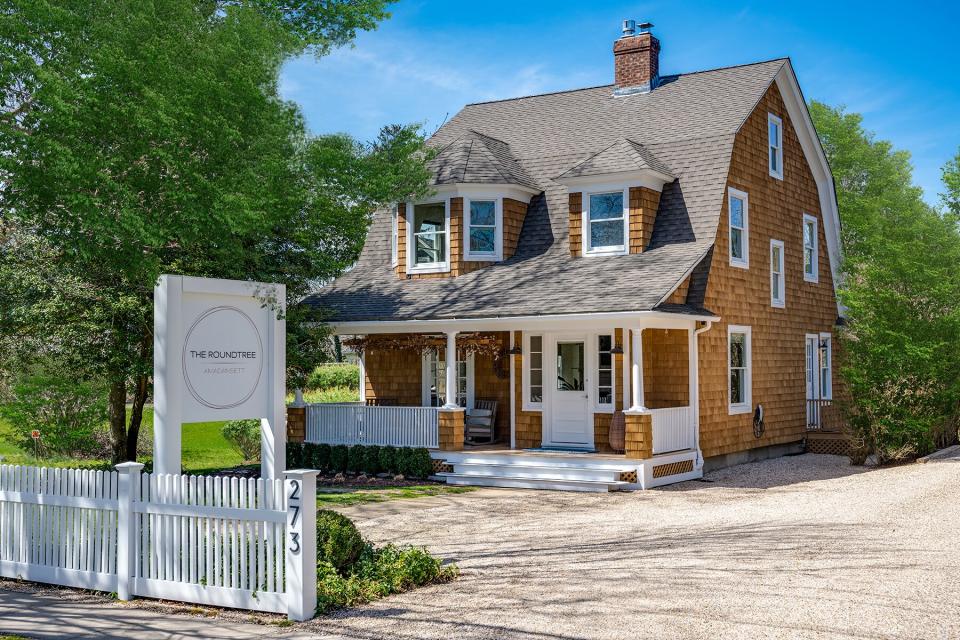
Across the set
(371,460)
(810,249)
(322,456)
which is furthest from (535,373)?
(810,249)

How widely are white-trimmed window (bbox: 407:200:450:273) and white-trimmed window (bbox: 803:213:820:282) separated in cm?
901

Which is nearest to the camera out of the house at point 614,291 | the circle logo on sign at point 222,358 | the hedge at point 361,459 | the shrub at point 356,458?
the circle logo on sign at point 222,358

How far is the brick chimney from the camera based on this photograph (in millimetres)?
22719

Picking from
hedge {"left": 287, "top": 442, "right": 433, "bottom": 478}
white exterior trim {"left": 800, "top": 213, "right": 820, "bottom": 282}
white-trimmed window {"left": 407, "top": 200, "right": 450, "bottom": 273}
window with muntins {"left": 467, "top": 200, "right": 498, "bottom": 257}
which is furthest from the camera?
white exterior trim {"left": 800, "top": 213, "right": 820, "bottom": 282}

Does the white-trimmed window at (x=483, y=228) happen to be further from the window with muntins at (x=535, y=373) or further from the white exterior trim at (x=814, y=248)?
the white exterior trim at (x=814, y=248)

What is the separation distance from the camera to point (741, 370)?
19.7m

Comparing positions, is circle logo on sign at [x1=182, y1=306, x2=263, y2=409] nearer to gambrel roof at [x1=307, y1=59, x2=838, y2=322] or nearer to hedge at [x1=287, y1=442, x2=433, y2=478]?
gambrel roof at [x1=307, y1=59, x2=838, y2=322]

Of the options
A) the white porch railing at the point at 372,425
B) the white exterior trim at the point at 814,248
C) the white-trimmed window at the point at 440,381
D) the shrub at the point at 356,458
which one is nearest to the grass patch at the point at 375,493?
the white porch railing at the point at 372,425

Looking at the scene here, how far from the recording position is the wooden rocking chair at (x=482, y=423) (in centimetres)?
1984

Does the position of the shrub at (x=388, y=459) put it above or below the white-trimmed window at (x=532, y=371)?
below

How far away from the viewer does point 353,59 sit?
25.3m

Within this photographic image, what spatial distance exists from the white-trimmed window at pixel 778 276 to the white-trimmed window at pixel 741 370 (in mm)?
1983

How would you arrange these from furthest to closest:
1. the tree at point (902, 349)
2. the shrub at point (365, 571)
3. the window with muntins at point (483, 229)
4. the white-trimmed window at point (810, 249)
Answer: the white-trimmed window at point (810, 249) < the window with muntins at point (483, 229) < the tree at point (902, 349) < the shrub at point (365, 571)

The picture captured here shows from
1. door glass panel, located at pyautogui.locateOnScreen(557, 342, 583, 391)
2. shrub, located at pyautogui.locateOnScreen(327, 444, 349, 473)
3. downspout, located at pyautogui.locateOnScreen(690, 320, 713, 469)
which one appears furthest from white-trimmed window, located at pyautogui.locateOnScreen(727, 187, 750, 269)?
shrub, located at pyautogui.locateOnScreen(327, 444, 349, 473)
